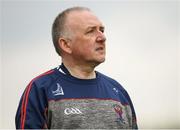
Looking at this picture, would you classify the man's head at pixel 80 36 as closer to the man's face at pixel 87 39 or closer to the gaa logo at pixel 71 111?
the man's face at pixel 87 39

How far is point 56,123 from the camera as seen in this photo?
176 cm

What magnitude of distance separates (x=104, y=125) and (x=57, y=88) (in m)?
0.30

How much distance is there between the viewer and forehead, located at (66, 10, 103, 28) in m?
1.95

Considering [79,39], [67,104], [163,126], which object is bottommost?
[163,126]

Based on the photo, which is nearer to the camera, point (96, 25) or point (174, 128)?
point (96, 25)

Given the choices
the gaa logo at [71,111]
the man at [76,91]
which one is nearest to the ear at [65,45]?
the man at [76,91]

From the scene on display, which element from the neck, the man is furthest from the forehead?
the neck

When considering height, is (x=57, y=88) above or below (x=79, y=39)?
below

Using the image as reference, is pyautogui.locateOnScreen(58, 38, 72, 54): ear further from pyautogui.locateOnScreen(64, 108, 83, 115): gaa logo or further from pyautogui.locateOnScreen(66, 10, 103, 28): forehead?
pyautogui.locateOnScreen(64, 108, 83, 115): gaa logo

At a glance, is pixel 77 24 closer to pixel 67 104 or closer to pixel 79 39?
pixel 79 39

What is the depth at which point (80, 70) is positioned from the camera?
1.95 metres

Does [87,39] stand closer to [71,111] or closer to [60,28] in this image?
[60,28]

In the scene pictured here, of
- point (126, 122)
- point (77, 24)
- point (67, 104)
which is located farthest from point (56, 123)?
point (77, 24)

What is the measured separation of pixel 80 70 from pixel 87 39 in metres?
0.17
